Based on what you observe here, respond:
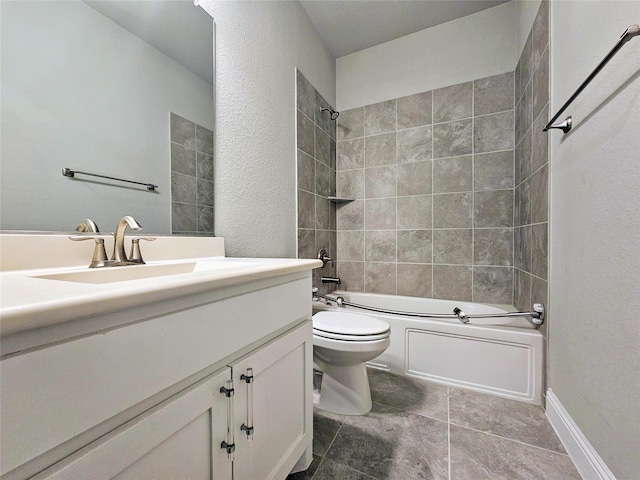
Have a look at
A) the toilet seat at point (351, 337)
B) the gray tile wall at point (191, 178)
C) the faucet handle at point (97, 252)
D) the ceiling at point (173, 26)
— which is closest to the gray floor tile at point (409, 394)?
the toilet seat at point (351, 337)

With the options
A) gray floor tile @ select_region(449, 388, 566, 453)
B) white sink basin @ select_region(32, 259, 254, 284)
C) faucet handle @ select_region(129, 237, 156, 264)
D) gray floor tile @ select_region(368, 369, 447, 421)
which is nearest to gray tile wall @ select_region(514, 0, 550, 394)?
gray floor tile @ select_region(449, 388, 566, 453)

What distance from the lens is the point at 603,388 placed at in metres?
0.90

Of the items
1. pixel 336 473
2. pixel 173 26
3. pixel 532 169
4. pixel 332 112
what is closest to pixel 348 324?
pixel 336 473

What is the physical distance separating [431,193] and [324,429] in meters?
1.83

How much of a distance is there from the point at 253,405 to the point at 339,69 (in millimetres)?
2781

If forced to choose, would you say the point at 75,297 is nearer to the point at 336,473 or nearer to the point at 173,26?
the point at 336,473

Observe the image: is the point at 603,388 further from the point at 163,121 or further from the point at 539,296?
the point at 163,121

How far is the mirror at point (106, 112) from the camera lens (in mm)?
755

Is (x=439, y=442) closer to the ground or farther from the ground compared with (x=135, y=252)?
closer to the ground

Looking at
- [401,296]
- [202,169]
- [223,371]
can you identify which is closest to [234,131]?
[202,169]

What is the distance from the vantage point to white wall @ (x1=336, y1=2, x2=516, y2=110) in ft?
6.64

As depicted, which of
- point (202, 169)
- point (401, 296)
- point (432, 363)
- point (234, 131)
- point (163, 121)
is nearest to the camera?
point (163, 121)

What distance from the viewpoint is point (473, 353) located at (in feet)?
5.29

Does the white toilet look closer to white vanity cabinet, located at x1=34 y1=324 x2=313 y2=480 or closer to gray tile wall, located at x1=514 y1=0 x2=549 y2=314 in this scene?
white vanity cabinet, located at x1=34 y1=324 x2=313 y2=480
